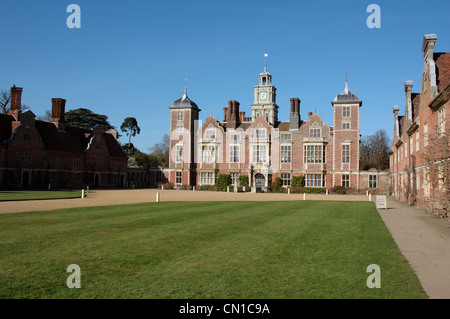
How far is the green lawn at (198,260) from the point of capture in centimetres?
555

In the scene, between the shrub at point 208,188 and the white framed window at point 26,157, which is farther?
the shrub at point 208,188

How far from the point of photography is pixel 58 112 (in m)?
51.9

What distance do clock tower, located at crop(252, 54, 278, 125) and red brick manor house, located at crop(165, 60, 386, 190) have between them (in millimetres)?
1408

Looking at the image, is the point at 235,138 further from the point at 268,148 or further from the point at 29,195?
the point at 29,195

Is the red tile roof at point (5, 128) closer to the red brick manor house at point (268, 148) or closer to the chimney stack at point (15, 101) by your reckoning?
the chimney stack at point (15, 101)

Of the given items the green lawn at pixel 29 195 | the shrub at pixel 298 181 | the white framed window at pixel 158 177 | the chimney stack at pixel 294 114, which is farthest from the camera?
the white framed window at pixel 158 177

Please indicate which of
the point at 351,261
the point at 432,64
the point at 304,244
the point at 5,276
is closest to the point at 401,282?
the point at 351,261

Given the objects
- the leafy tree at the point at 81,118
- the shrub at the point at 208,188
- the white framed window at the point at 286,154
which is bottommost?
the shrub at the point at 208,188

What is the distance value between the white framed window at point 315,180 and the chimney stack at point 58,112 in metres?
32.1

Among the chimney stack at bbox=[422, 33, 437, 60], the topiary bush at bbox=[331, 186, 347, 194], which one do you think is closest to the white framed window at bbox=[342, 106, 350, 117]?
the topiary bush at bbox=[331, 186, 347, 194]

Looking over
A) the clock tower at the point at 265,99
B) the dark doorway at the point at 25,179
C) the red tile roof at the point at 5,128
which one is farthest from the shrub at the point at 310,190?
the red tile roof at the point at 5,128

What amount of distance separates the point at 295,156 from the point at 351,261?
42.8 metres

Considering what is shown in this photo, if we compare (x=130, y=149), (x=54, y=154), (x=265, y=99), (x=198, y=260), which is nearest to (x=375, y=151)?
(x=265, y=99)

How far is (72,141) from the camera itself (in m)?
51.8
